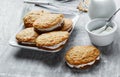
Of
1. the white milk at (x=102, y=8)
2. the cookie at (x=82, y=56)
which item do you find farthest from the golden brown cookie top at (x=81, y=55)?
the white milk at (x=102, y=8)

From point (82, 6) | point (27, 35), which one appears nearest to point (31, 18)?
point (27, 35)

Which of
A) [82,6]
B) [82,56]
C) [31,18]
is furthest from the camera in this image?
[82,6]

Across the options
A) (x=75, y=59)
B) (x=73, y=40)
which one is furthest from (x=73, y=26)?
(x=75, y=59)

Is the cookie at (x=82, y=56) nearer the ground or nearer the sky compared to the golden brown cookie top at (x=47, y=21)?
nearer the ground

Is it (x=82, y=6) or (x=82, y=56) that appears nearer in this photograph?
(x=82, y=56)

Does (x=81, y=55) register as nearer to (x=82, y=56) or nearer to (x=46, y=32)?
(x=82, y=56)

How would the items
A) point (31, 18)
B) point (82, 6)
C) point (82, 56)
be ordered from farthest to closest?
point (82, 6) → point (31, 18) → point (82, 56)

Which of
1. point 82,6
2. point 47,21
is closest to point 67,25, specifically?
point 47,21

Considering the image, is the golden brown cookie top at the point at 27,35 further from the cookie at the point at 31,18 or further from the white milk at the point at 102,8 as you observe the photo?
the white milk at the point at 102,8

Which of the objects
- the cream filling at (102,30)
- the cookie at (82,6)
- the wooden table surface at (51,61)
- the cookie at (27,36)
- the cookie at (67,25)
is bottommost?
the wooden table surface at (51,61)

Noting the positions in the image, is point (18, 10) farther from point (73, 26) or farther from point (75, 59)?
point (75, 59)
